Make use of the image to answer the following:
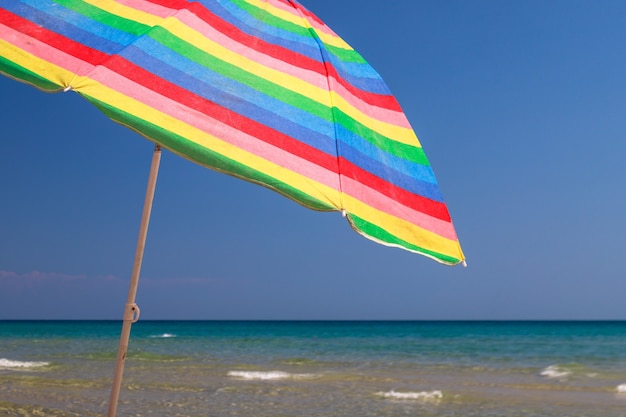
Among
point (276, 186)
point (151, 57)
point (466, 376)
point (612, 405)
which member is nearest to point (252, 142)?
point (276, 186)

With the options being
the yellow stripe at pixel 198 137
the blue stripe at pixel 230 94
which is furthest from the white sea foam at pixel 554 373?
the yellow stripe at pixel 198 137

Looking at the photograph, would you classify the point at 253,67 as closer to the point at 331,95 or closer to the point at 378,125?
the point at 331,95

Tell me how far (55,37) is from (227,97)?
1.83 ft

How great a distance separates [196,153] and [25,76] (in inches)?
20.7

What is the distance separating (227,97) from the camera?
2.07 meters

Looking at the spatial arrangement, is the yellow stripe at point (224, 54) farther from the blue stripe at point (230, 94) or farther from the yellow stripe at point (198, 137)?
the yellow stripe at point (198, 137)

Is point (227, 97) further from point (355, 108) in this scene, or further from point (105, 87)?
point (355, 108)

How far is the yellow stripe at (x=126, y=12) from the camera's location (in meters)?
2.20

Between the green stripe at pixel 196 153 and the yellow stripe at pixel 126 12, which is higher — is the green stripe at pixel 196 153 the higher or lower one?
the lower one

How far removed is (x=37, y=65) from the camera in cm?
194

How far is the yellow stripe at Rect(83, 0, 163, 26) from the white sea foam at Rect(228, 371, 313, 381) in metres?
11.9

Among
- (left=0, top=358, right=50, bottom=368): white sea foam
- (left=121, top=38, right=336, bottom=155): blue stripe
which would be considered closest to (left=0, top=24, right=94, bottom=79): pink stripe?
(left=121, top=38, right=336, bottom=155): blue stripe

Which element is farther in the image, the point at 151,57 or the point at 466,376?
the point at 466,376

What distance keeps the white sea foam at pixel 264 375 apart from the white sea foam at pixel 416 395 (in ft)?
9.32
